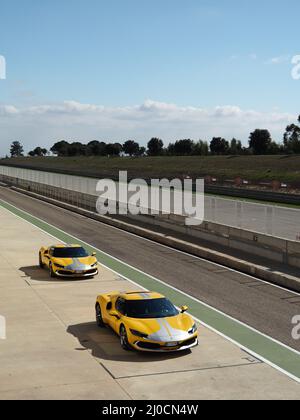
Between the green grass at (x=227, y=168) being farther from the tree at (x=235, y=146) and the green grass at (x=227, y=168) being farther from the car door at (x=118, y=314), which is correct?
the car door at (x=118, y=314)

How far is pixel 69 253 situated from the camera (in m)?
24.1

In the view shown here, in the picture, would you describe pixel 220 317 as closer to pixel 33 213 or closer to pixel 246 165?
pixel 33 213

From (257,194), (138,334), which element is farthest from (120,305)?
(257,194)

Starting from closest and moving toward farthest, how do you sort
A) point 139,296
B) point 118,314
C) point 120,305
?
1. point 118,314
2. point 120,305
3. point 139,296

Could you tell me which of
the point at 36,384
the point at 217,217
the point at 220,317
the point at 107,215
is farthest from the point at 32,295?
the point at 107,215

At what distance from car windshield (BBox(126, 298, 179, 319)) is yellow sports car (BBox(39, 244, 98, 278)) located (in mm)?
7639

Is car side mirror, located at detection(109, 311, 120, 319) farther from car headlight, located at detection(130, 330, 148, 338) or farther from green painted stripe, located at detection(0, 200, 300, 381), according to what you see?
green painted stripe, located at detection(0, 200, 300, 381)

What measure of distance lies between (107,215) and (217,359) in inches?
1227

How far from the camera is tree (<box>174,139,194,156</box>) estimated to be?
173750mm

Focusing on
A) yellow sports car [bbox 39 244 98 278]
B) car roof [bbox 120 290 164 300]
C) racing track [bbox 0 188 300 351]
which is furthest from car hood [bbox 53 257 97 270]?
car roof [bbox 120 290 164 300]

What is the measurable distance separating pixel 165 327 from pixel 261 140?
133 meters

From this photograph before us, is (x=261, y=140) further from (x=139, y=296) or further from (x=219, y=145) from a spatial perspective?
(x=139, y=296)

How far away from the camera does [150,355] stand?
14.2 m
